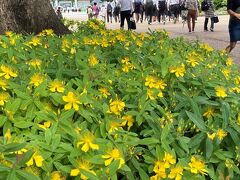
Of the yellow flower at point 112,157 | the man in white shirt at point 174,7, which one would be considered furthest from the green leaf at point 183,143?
the man in white shirt at point 174,7

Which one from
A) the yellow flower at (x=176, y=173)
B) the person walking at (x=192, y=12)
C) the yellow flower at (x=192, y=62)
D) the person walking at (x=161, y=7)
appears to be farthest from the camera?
the person walking at (x=161, y=7)

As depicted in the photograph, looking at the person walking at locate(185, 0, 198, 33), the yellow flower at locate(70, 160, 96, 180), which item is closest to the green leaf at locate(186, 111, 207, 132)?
the yellow flower at locate(70, 160, 96, 180)

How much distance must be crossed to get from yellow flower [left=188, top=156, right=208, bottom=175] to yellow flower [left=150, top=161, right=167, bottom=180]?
0.12 meters

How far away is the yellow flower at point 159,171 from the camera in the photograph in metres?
1.71

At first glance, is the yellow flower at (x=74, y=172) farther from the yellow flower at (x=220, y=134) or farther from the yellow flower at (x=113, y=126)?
the yellow flower at (x=220, y=134)

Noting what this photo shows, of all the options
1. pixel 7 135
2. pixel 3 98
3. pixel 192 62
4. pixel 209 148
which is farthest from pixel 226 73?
pixel 7 135

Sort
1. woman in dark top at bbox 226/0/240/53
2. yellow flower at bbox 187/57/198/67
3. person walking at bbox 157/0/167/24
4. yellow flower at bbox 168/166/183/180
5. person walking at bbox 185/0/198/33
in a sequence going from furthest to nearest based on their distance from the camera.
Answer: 1. person walking at bbox 157/0/167/24
2. person walking at bbox 185/0/198/33
3. woman in dark top at bbox 226/0/240/53
4. yellow flower at bbox 187/57/198/67
5. yellow flower at bbox 168/166/183/180

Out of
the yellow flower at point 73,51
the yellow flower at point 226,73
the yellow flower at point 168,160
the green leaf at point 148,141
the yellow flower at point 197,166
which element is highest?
the yellow flower at point 73,51

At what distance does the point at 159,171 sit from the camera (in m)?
1.72

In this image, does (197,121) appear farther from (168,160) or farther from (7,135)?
(7,135)

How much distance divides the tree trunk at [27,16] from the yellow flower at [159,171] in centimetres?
273

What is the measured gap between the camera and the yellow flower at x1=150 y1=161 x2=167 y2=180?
1.71 metres

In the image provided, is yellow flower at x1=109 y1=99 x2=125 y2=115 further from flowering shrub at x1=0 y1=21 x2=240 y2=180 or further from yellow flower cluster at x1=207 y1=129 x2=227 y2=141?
yellow flower cluster at x1=207 y1=129 x2=227 y2=141

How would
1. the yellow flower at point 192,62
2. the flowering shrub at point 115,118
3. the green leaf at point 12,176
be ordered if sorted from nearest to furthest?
1. the green leaf at point 12,176
2. the flowering shrub at point 115,118
3. the yellow flower at point 192,62
